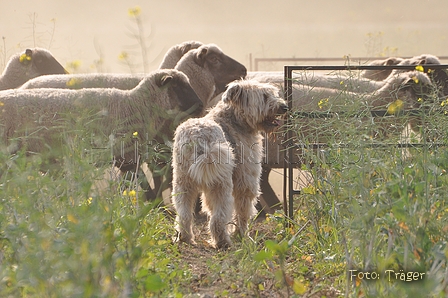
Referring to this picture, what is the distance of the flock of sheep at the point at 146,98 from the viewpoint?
583 cm

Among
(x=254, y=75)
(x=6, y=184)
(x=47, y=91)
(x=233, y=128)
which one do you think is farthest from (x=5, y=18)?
(x=6, y=184)

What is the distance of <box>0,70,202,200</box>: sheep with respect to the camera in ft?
19.6

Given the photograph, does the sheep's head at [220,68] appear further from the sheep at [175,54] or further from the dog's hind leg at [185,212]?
the dog's hind leg at [185,212]

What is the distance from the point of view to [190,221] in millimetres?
4676

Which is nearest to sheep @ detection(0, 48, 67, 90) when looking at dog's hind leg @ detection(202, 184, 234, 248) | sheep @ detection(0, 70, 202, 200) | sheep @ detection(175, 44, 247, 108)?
sheep @ detection(175, 44, 247, 108)

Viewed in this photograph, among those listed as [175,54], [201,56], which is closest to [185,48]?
[175,54]

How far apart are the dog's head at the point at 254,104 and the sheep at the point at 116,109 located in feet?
3.00

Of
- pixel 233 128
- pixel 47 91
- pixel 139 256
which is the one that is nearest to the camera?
pixel 139 256

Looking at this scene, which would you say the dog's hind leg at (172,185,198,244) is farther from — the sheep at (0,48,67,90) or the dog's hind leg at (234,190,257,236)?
the sheep at (0,48,67,90)

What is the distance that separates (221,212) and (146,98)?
91.6 inches

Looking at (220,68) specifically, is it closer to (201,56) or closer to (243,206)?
(201,56)

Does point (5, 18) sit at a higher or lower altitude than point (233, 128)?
higher

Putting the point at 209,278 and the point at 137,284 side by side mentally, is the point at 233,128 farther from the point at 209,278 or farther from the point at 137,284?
the point at 137,284

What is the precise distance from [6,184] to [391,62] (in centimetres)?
633
